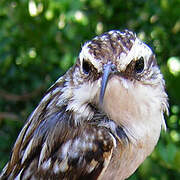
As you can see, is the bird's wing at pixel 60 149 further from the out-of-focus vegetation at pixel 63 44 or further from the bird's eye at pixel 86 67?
the out-of-focus vegetation at pixel 63 44

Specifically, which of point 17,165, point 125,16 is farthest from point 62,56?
point 17,165

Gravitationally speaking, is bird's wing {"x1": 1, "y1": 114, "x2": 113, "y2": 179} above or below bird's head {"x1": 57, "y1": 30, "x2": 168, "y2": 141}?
below

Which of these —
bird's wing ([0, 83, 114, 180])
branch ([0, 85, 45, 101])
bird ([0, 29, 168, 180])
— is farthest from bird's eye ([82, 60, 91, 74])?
branch ([0, 85, 45, 101])

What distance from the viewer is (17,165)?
1960 mm

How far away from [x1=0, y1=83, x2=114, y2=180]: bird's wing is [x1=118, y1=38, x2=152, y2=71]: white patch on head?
284mm

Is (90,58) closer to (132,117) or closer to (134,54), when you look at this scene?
(134,54)

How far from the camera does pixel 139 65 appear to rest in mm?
1724

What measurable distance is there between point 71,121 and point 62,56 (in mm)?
955

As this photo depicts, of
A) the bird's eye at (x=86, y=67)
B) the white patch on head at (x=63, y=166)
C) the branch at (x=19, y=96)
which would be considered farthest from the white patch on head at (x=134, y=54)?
the branch at (x=19, y=96)

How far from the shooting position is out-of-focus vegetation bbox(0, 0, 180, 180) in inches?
99.3

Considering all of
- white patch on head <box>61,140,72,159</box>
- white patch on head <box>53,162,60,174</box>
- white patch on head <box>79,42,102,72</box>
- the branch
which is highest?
white patch on head <box>79,42,102,72</box>

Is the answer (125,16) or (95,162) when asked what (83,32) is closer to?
(125,16)

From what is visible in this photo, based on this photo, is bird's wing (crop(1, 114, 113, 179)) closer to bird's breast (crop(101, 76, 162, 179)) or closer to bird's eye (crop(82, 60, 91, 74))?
bird's breast (crop(101, 76, 162, 179))

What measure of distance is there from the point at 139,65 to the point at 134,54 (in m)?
0.06
